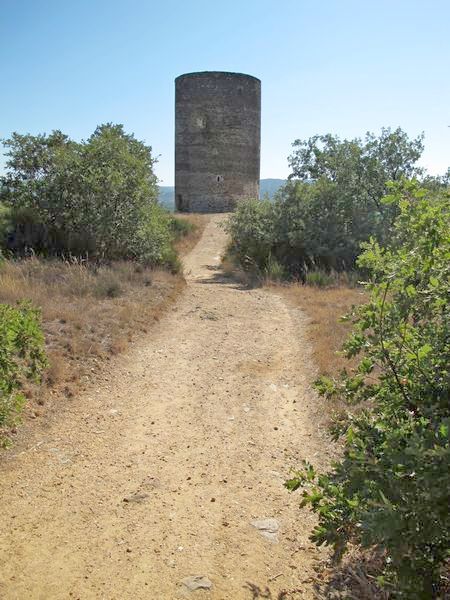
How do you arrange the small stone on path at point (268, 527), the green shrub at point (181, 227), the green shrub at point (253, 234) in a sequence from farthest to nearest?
the green shrub at point (181, 227) → the green shrub at point (253, 234) → the small stone on path at point (268, 527)

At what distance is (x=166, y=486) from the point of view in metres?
4.22

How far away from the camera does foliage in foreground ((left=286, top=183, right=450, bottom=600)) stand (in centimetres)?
205

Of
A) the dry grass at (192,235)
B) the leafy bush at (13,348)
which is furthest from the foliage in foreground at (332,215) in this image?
the leafy bush at (13,348)

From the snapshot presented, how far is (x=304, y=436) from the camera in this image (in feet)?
17.1

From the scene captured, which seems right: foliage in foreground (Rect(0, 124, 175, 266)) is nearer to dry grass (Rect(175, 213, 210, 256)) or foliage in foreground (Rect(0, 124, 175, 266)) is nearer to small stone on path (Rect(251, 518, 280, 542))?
dry grass (Rect(175, 213, 210, 256))

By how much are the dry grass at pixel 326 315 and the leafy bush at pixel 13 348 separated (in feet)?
9.63

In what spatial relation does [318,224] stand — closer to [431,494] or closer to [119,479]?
[119,479]

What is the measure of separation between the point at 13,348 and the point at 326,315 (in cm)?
654

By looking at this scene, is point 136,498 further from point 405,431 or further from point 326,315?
point 326,315

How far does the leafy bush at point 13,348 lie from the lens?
4.04m

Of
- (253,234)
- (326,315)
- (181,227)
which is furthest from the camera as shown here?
(181,227)

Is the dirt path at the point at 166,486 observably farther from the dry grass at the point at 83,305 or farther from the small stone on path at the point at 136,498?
the dry grass at the point at 83,305

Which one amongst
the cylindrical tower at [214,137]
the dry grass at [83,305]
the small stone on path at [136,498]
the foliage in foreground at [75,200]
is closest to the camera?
the small stone on path at [136,498]

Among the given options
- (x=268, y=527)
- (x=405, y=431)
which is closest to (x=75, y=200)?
(x=268, y=527)
